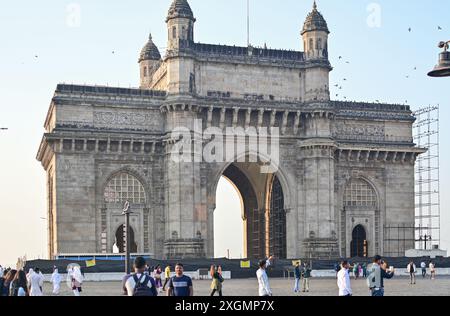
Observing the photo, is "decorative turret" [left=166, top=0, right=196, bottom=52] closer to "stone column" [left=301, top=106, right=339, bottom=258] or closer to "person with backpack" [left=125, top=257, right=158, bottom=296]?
"stone column" [left=301, top=106, right=339, bottom=258]

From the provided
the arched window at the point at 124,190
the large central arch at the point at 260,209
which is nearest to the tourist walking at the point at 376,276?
the arched window at the point at 124,190

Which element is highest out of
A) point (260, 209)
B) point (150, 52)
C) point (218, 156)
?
point (150, 52)

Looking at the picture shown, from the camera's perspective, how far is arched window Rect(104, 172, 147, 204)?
57.9 meters

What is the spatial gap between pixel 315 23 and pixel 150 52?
1712 centimetres

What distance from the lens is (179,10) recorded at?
193 ft

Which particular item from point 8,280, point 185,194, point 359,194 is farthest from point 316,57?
point 8,280

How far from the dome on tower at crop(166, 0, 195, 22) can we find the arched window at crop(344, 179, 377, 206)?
55.7ft

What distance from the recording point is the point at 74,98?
57.2 meters

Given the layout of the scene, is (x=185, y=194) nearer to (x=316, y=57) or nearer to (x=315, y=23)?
(x=316, y=57)

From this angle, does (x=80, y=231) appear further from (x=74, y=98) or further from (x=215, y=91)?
(x=215, y=91)

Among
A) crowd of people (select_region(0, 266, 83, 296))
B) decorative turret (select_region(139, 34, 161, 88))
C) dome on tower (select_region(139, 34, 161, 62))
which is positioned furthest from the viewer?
dome on tower (select_region(139, 34, 161, 62))

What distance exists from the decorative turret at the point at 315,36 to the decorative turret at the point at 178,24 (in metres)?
8.57

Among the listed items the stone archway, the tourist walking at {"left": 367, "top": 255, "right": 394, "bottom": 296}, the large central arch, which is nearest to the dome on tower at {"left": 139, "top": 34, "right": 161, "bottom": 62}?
the large central arch

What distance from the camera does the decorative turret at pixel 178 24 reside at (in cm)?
5859
